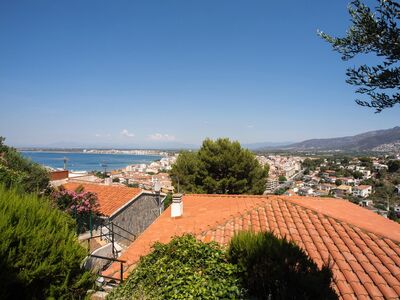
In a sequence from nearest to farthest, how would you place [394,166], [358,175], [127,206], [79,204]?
[79,204], [127,206], [394,166], [358,175]

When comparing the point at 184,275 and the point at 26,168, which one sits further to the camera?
the point at 26,168

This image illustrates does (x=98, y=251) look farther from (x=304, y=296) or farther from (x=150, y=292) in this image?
(x=304, y=296)

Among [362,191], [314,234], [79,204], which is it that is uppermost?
[314,234]

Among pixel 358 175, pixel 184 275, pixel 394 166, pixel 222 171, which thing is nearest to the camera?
pixel 184 275

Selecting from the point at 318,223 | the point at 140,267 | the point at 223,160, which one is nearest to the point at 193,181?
the point at 223,160

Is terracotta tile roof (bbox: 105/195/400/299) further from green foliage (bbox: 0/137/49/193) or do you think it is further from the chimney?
green foliage (bbox: 0/137/49/193)

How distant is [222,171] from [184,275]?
14760mm

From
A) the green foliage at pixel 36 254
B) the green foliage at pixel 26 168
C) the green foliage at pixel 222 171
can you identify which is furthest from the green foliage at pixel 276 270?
the green foliage at pixel 222 171

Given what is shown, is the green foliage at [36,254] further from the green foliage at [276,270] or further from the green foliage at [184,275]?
the green foliage at [276,270]

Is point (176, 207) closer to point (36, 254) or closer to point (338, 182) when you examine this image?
point (36, 254)

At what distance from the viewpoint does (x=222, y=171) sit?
756 inches

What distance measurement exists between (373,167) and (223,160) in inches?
3794

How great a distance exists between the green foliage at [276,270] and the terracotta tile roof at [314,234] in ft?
2.36

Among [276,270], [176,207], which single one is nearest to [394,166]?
[176,207]
